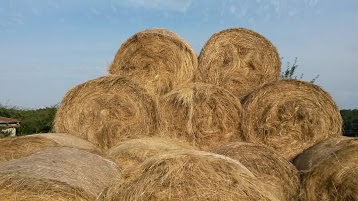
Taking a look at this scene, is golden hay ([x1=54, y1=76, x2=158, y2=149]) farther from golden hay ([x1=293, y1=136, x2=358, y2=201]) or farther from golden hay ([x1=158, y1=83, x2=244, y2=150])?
golden hay ([x1=293, y1=136, x2=358, y2=201])

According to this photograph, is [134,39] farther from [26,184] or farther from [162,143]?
[26,184]

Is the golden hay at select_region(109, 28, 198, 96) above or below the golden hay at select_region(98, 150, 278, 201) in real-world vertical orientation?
above

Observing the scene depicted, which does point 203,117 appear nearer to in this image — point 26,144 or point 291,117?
point 291,117

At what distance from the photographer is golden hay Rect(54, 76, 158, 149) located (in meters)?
6.80

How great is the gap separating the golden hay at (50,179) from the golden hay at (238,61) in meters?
3.60

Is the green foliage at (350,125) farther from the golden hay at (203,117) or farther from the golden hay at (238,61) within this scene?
the golden hay at (203,117)

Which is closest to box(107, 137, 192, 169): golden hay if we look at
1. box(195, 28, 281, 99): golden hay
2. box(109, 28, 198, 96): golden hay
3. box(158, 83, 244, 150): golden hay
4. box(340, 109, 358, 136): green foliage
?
box(158, 83, 244, 150): golden hay

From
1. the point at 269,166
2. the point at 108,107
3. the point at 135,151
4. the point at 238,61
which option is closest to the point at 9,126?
the point at 108,107

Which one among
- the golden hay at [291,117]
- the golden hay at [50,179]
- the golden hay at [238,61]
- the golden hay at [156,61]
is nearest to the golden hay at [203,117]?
the golden hay at [291,117]

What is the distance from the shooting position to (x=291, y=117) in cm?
683

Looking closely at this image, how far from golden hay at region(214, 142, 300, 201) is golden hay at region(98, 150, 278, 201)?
160 cm

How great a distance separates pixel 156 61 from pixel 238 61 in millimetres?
1217

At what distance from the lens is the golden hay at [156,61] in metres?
7.54

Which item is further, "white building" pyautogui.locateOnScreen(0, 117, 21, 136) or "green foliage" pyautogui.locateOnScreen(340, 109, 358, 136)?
"green foliage" pyautogui.locateOnScreen(340, 109, 358, 136)
